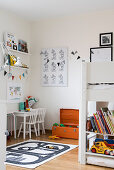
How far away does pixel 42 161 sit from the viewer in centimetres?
331

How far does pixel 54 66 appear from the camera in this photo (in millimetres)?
5652

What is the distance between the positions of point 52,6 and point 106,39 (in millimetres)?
1289

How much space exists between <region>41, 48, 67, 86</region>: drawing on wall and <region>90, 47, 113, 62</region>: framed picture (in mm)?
654

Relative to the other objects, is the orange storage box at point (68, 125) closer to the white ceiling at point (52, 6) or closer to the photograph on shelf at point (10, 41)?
the photograph on shelf at point (10, 41)

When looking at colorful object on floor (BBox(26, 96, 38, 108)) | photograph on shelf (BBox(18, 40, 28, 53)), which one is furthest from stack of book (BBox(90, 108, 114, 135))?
photograph on shelf (BBox(18, 40, 28, 53))

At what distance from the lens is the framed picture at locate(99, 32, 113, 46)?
509cm

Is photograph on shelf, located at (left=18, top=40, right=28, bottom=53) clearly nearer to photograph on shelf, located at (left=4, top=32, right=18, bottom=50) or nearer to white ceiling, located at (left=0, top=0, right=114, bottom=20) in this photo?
photograph on shelf, located at (left=4, top=32, right=18, bottom=50)

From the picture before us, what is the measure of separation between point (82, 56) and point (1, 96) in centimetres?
338

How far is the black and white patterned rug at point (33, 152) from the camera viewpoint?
3.26 m

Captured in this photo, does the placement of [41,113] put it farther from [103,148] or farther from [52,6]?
[103,148]

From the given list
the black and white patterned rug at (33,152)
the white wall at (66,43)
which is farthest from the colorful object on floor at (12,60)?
the black and white patterned rug at (33,152)

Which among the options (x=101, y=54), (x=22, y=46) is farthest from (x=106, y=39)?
(x=22, y=46)

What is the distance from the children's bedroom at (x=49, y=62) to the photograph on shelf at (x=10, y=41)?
0.02 meters

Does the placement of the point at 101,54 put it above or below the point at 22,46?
below
